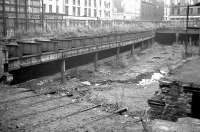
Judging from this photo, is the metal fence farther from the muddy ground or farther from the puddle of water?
the puddle of water

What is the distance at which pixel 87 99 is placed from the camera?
49.9ft

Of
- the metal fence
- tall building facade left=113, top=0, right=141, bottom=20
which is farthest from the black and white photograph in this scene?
tall building facade left=113, top=0, right=141, bottom=20

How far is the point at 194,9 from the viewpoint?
205ft

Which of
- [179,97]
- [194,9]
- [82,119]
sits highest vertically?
[194,9]

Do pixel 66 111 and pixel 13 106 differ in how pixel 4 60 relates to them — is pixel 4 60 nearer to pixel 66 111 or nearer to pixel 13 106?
pixel 13 106

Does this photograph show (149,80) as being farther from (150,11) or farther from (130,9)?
(130,9)

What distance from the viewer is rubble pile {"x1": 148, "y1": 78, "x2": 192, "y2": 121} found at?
400 inches

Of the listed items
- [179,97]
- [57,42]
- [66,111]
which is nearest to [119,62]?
[57,42]

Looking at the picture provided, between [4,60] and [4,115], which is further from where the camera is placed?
[4,60]

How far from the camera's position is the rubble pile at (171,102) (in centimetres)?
1016

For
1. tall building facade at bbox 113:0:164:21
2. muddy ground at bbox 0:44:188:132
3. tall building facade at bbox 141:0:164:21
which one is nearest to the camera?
muddy ground at bbox 0:44:188:132

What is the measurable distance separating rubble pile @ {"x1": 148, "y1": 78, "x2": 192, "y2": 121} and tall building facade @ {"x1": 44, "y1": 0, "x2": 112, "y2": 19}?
128 ft

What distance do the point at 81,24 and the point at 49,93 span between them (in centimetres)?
2346

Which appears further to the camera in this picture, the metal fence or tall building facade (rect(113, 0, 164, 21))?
tall building facade (rect(113, 0, 164, 21))
